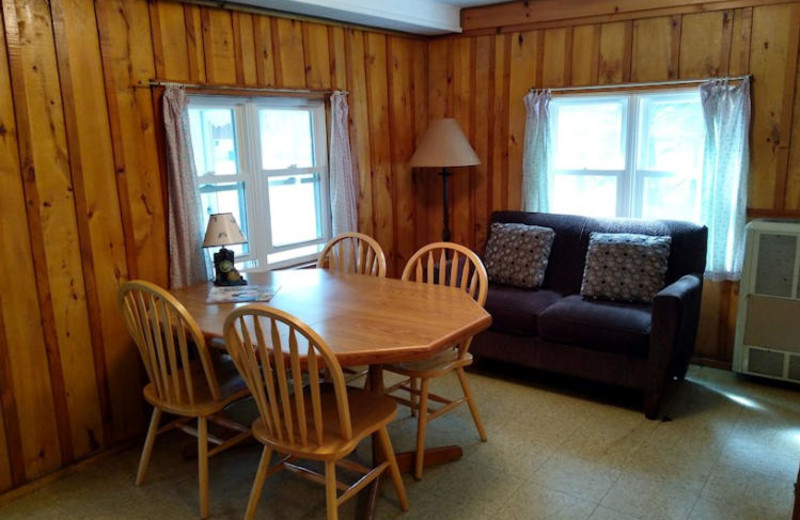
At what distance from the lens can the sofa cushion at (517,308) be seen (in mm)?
3484

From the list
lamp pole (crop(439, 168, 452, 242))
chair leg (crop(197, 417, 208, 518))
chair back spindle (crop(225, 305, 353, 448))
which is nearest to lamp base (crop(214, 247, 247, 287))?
chair leg (crop(197, 417, 208, 518))

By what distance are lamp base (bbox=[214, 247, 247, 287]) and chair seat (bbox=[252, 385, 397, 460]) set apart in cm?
82

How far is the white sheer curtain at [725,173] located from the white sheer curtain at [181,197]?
2.82 meters

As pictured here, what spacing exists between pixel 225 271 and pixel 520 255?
1.82m

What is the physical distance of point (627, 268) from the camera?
3488 mm

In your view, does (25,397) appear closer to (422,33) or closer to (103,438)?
(103,438)

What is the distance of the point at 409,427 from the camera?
123 inches

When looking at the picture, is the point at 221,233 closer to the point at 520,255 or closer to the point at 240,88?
the point at 240,88

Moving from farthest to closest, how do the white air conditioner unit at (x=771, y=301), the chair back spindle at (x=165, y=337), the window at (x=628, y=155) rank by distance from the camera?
the window at (x=628, y=155) < the white air conditioner unit at (x=771, y=301) < the chair back spindle at (x=165, y=337)

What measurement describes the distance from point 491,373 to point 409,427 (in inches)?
33.3

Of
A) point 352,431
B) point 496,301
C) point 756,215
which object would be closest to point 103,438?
point 352,431

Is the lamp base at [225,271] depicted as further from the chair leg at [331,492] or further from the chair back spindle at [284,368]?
the chair leg at [331,492]

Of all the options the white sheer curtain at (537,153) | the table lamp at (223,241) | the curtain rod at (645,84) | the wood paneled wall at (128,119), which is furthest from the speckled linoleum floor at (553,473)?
the curtain rod at (645,84)

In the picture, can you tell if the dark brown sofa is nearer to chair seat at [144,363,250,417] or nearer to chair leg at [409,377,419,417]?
chair leg at [409,377,419,417]
